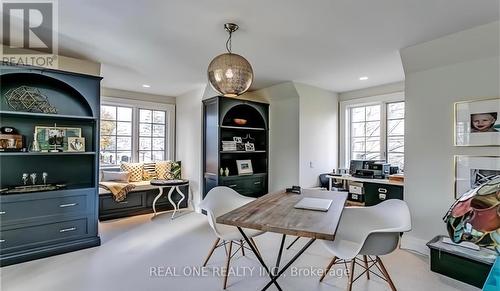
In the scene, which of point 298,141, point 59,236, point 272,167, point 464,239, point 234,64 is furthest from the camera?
point 272,167

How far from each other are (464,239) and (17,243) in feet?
12.4

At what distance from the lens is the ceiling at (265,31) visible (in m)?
2.06

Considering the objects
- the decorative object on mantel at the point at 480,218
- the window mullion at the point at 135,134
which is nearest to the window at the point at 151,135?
the window mullion at the point at 135,134

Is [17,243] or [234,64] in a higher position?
[234,64]

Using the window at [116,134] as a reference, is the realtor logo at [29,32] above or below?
above

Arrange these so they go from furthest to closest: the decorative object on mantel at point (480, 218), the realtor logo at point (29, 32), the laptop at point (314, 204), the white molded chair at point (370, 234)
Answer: the realtor logo at point (29, 32)
the laptop at point (314, 204)
the white molded chair at point (370, 234)
the decorative object on mantel at point (480, 218)

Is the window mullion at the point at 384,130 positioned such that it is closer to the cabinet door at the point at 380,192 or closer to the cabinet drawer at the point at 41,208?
the cabinet door at the point at 380,192

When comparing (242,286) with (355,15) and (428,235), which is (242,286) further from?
(355,15)

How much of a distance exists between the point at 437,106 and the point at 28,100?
15.9 feet

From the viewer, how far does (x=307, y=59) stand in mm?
3322

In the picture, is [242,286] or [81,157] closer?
[242,286]

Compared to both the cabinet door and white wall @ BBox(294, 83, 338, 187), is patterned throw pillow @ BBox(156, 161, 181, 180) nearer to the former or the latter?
white wall @ BBox(294, 83, 338, 187)

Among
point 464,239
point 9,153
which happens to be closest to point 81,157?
point 9,153

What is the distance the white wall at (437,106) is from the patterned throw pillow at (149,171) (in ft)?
→ 14.8
